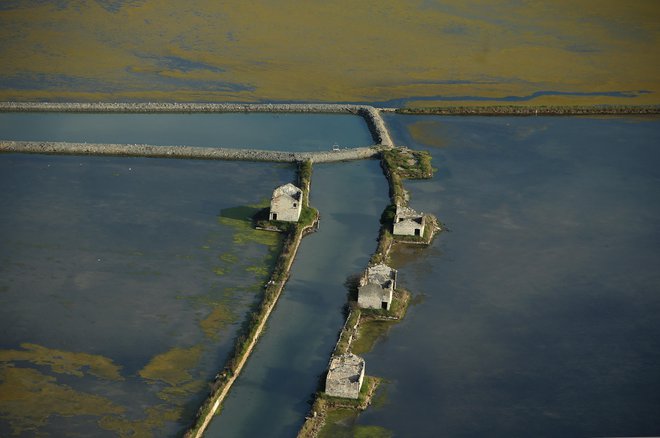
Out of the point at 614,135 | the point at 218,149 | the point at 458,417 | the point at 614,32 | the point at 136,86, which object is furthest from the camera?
the point at 614,32

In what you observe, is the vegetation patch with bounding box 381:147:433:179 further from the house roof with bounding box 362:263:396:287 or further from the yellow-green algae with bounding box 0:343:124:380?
the yellow-green algae with bounding box 0:343:124:380

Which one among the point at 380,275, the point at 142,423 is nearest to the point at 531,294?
the point at 380,275

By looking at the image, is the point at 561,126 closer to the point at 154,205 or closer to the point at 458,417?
the point at 154,205

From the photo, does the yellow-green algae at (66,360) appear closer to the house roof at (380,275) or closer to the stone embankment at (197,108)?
the house roof at (380,275)

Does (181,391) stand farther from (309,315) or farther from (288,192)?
(288,192)

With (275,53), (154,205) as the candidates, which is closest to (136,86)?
(275,53)
